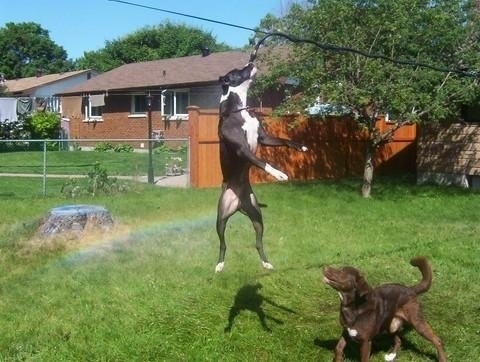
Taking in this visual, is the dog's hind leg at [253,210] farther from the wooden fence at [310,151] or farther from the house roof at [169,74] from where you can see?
→ the house roof at [169,74]

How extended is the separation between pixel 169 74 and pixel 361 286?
86.2ft

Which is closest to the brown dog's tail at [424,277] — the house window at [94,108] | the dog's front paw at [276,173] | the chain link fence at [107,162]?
the dog's front paw at [276,173]

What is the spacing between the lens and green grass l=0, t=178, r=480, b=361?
5.94m

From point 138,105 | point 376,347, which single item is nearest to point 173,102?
point 138,105

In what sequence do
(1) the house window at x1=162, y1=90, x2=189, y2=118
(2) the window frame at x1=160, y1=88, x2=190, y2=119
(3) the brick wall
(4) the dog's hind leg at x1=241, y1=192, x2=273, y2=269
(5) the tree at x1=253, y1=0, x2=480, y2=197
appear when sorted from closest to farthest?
(4) the dog's hind leg at x1=241, y1=192, x2=273, y2=269, (5) the tree at x1=253, y1=0, x2=480, y2=197, (2) the window frame at x1=160, y1=88, x2=190, y2=119, (1) the house window at x1=162, y1=90, x2=189, y2=118, (3) the brick wall

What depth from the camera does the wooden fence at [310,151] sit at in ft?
52.7

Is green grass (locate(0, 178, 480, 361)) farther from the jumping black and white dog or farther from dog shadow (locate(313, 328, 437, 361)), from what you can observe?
the jumping black and white dog

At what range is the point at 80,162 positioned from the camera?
2255cm

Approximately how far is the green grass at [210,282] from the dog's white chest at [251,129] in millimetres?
2349

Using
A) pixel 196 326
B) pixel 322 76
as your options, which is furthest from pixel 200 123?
pixel 196 326

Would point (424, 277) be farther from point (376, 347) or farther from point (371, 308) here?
point (376, 347)

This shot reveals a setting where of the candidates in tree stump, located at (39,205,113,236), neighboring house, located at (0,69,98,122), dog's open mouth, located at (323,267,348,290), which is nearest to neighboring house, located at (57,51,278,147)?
neighboring house, located at (0,69,98,122)

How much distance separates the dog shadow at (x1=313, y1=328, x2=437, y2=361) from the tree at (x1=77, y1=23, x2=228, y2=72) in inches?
2002

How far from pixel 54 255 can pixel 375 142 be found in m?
8.43
